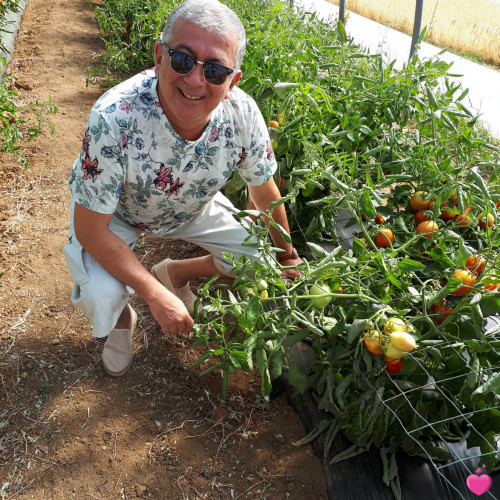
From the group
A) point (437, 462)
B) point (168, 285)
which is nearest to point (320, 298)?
point (437, 462)

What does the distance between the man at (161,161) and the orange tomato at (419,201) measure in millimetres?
451

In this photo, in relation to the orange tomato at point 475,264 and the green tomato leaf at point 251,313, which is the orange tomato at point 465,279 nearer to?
the orange tomato at point 475,264

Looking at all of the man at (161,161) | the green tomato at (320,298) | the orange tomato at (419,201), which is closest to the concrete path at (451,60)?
the orange tomato at (419,201)

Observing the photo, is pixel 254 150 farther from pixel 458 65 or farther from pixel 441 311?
pixel 458 65

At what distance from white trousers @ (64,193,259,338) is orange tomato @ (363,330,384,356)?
0.58 meters

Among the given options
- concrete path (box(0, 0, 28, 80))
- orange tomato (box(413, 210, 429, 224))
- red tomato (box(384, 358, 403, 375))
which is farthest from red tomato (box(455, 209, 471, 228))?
concrete path (box(0, 0, 28, 80))

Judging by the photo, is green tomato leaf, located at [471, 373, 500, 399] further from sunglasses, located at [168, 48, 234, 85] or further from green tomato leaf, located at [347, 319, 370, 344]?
sunglasses, located at [168, 48, 234, 85]

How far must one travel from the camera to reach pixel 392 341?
132 cm

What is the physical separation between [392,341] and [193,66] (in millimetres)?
809

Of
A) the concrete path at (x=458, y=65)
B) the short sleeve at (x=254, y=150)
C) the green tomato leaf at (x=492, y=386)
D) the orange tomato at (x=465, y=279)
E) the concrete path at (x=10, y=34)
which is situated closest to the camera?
the green tomato leaf at (x=492, y=386)

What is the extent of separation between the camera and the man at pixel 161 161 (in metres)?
1.37

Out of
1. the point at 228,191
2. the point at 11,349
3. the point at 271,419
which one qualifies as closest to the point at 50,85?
the point at 228,191

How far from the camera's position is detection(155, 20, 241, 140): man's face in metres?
1.35

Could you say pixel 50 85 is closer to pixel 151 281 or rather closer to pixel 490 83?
pixel 151 281
